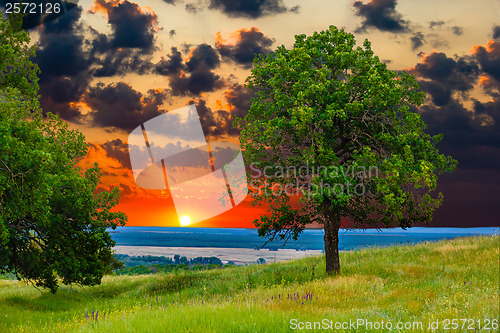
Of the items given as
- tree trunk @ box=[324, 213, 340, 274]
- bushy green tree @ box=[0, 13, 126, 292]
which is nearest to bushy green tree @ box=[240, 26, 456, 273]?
tree trunk @ box=[324, 213, 340, 274]

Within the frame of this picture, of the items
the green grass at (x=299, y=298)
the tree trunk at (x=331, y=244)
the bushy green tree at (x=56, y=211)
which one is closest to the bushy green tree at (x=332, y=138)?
the tree trunk at (x=331, y=244)

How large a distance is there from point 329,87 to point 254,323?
43.9 ft

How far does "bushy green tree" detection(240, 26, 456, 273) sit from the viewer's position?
1656 centimetres

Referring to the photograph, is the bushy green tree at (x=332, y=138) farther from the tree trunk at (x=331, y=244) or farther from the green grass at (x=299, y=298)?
the green grass at (x=299, y=298)

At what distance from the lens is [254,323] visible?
319 inches

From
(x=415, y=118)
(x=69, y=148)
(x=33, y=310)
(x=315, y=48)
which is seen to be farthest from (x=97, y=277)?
(x=415, y=118)

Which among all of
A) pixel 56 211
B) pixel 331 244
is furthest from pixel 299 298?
pixel 56 211

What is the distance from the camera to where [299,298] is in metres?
12.0

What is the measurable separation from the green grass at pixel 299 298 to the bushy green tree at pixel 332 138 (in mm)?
→ 3049

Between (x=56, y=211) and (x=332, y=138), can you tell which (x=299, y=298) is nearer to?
(x=332, y=138)

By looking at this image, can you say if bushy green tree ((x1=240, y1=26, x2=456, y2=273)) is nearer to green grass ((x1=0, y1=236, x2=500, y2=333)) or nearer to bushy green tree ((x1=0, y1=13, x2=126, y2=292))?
green grass ((x1=0, y1=236, x2=500, y2=333))

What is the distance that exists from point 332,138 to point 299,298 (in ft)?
29.6

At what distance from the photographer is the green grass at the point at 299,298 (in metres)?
8.91

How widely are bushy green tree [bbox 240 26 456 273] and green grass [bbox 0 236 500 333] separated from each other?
3.05 m
